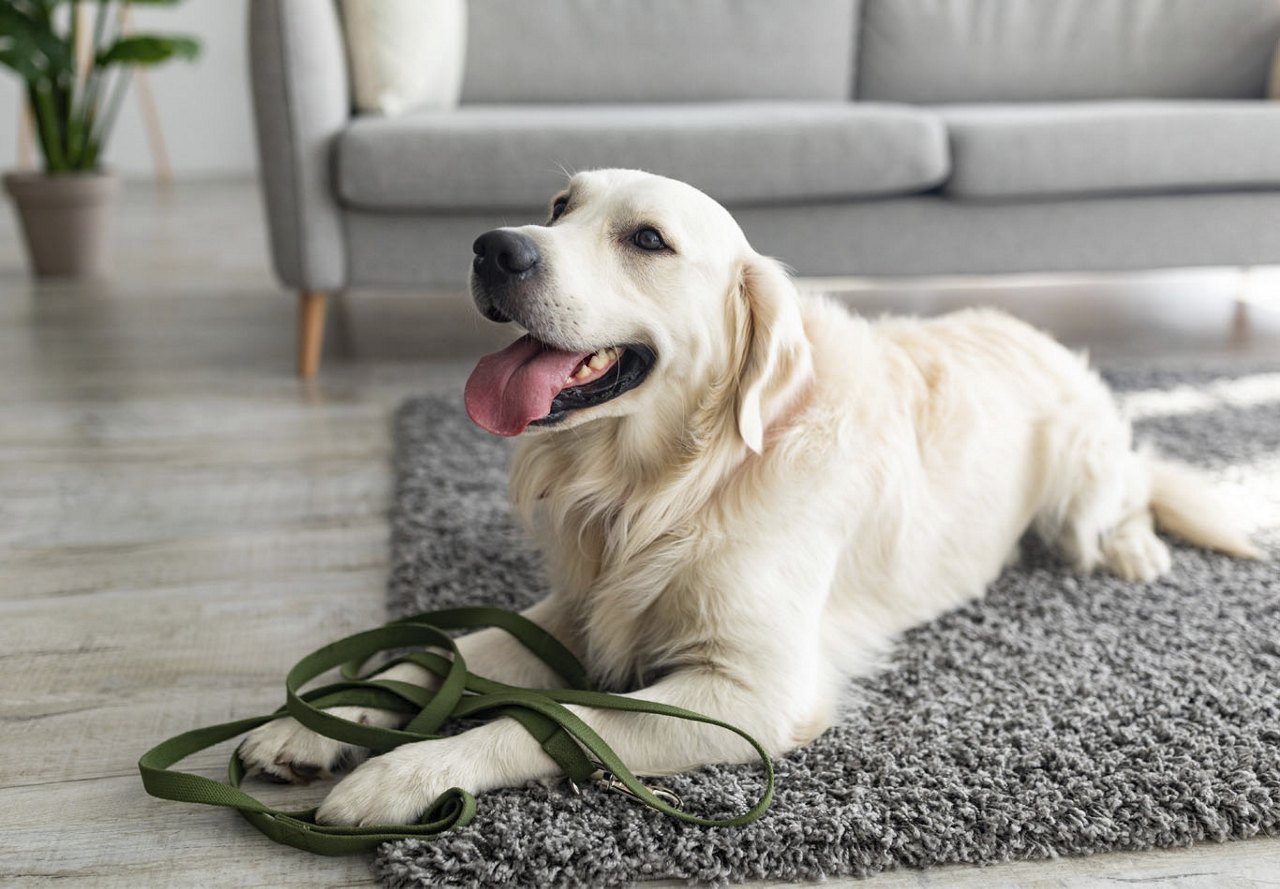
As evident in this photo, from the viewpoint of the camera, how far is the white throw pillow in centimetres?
333

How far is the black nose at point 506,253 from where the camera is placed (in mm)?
1375

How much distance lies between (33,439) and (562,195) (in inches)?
70.6

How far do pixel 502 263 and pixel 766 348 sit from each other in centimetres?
35

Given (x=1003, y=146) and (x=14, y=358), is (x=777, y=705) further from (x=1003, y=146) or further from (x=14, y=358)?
(x=14, y=358)

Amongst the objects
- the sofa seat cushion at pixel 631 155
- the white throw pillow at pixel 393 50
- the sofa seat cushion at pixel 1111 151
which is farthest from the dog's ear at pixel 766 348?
the white throw pillow at pixel 393 50

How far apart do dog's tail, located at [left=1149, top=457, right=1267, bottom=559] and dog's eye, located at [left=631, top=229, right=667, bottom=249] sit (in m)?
1.22

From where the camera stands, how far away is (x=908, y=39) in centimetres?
406

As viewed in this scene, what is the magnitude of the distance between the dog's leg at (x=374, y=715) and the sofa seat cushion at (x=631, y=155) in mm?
1645

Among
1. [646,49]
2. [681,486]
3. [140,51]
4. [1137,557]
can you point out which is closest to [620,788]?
[681,486]

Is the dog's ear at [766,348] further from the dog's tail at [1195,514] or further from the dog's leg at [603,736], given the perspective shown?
the dog's tail at [1195,514]

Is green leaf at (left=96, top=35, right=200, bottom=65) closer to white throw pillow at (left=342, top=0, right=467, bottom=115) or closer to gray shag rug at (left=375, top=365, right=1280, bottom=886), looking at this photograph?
white throw pillow at (left=342, top=0, right=467, bottom=115)

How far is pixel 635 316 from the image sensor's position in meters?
1.42

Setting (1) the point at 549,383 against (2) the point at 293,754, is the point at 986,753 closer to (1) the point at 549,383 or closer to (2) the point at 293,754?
(1) the point at 549,383

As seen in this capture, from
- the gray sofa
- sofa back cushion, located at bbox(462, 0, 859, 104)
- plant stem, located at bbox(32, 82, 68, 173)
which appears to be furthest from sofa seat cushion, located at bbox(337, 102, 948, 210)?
plant stem, located at bbox(32, 82, 68, 173)
